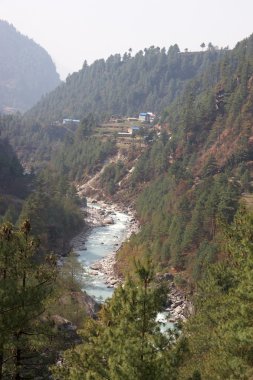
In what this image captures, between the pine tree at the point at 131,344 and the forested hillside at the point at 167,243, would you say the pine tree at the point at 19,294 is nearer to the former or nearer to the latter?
the forested hillside at the point at 167,243

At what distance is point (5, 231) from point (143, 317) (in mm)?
6798

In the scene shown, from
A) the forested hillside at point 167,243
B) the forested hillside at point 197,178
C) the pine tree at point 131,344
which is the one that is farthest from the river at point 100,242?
the pine tree at point 131,344

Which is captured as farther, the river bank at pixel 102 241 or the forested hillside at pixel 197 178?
the river bank at pixel 102 241

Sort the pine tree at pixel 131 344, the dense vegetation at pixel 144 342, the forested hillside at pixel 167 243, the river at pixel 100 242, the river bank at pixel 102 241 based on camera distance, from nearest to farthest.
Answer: the pine tree at pixel 131 344, the dense vegetation at pixel 144 342, the forested hillside at pixel 167 243, the river at pixel 100 242, the river bank at pixel 102 241

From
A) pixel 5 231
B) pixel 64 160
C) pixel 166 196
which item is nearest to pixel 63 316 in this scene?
pixel 5 231

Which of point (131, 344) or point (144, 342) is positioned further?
point (144, 342)

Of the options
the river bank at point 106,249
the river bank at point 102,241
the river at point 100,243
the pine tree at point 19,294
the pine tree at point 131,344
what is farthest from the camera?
the river bank at point 102,241

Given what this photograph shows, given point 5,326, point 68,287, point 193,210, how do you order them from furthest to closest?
point 193,210 < point 68,287 < point 5,326

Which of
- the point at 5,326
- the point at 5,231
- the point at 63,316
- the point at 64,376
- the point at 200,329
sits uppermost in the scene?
the point at 5,231

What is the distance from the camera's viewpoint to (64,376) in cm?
1928

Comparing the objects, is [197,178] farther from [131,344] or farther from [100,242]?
[131,344]

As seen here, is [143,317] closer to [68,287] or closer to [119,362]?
[119,362]

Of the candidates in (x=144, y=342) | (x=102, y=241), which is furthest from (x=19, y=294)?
(x=102, y=241)

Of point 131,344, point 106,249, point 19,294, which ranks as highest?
point 19,294
